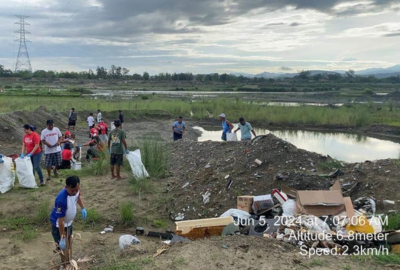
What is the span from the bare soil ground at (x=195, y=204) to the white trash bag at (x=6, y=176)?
0.57 ft

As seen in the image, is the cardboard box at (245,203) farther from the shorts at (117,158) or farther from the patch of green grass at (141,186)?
the shorts at (117,158)

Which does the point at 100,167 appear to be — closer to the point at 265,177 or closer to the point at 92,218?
the point at 92,218

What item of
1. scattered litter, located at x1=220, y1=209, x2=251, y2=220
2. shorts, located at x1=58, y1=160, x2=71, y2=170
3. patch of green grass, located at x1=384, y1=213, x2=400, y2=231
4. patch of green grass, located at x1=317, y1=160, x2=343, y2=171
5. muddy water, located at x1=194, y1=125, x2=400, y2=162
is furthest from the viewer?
muddy water, located at x1=194, y1=125, x2=400, y2=162

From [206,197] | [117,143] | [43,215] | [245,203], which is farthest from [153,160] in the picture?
[245,203]

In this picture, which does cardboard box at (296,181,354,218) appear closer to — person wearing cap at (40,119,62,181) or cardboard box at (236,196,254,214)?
cardboard box at (236,196,254,214)

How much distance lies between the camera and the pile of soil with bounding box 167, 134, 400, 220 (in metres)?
6.41

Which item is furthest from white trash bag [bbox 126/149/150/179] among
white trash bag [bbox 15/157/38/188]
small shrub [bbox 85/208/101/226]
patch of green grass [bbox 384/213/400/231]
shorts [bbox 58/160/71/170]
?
patch of green grass [bbox 384/213/400/231]

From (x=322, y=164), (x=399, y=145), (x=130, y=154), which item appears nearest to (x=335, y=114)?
(x=399, y=145)

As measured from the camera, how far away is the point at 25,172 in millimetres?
7320

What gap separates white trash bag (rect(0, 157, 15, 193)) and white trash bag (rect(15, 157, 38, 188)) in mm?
181

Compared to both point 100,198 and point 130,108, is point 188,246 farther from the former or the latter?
point 130,108

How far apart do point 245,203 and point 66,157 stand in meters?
5.48

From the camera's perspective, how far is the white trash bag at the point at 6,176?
724 cm

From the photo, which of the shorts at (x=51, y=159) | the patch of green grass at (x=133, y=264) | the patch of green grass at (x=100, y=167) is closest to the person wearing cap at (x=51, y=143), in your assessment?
the shorts at (x=51, y=159)
